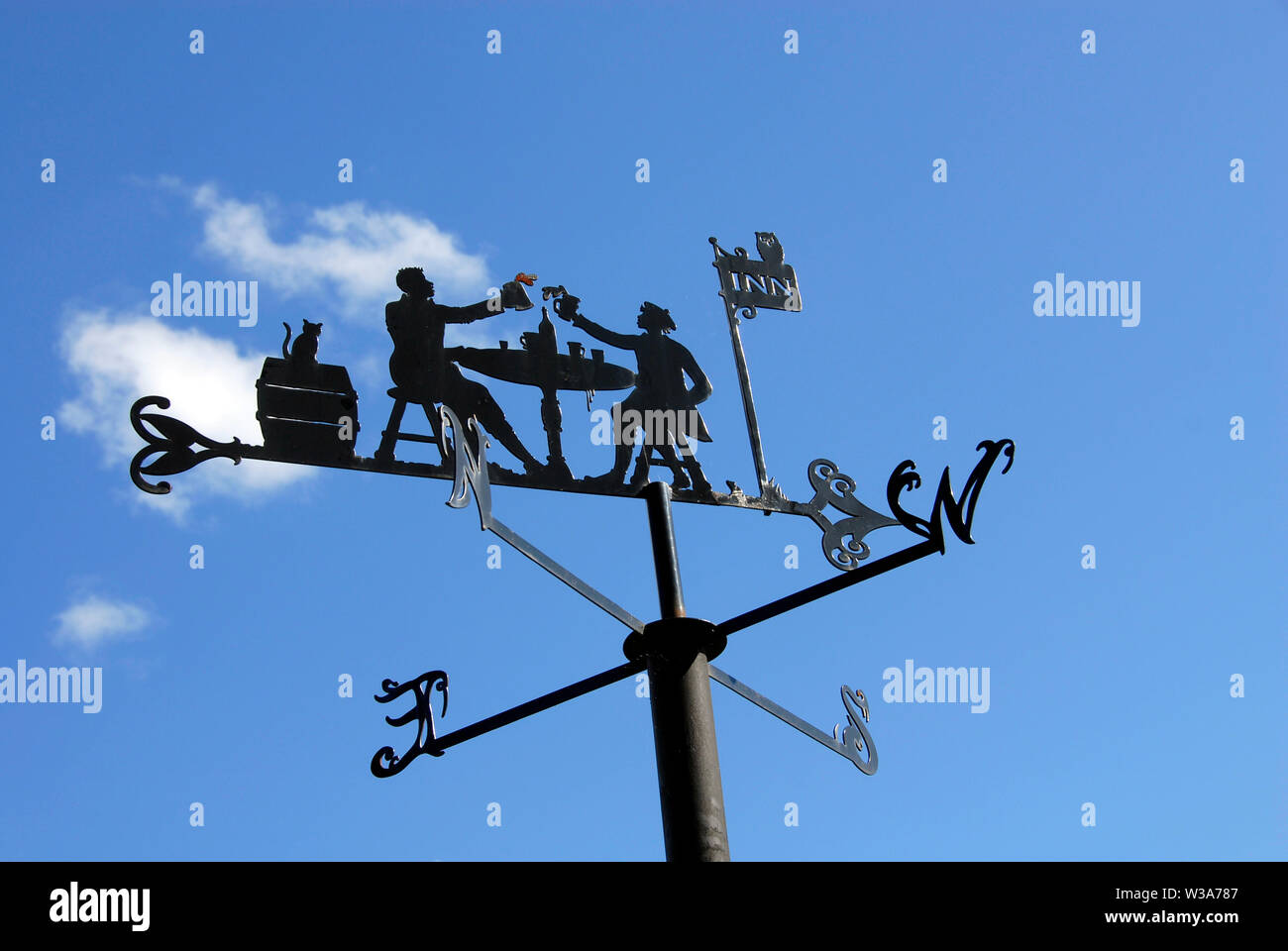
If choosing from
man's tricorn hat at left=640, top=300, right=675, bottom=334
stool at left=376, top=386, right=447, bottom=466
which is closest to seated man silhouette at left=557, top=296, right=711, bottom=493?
man's tricorn hat at left=640, top=300, right=675, bottom=334

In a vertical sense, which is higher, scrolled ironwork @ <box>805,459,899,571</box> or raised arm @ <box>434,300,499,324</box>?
raised arm @ <box>434,300,499,324</box>

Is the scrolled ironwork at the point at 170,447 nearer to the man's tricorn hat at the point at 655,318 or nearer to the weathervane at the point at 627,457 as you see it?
the weathervane at the point at 627,457

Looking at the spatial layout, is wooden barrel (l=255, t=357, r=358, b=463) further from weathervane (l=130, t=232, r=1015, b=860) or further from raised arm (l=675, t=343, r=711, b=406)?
raised arm (l=675, t=343, r=711, b=406)

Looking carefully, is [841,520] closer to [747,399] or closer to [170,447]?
[747,399]

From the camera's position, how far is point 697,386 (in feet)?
12.5

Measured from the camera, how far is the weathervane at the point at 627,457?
288 centimetres

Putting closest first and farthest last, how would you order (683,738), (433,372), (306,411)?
(683,738) < (306,411) < (433,372)

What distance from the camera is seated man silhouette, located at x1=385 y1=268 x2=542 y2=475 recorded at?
3.41m

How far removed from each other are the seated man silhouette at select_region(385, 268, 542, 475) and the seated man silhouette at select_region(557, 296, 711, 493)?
0.30 metres

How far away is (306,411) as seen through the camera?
3.22 meters

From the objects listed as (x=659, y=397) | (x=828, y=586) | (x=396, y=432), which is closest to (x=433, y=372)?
A: (x=396, y=432)

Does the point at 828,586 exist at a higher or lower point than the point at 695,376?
lower

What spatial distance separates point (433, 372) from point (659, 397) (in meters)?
0.65
